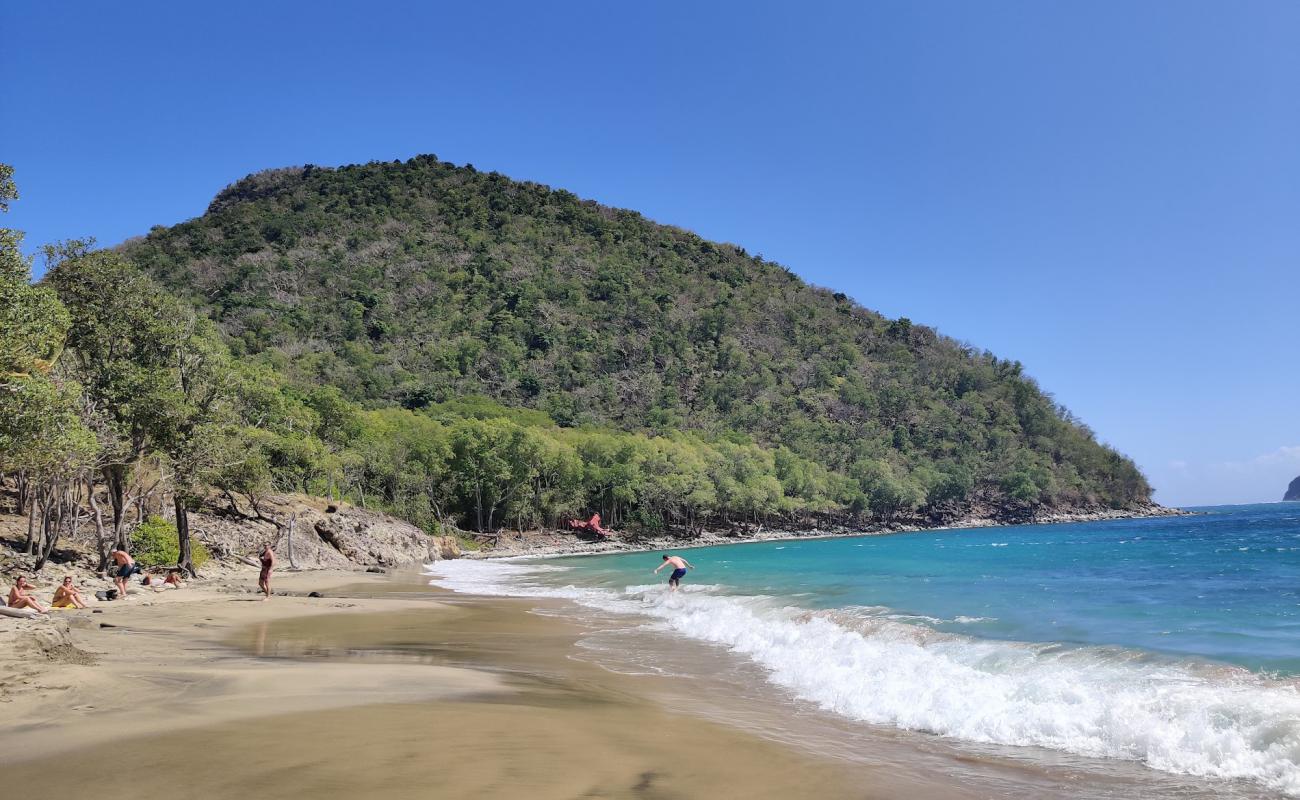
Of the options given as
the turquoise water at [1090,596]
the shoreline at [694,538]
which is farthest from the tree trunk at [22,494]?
the shoreline at [694,538]

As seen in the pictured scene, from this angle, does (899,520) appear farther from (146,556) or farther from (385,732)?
(385,732)

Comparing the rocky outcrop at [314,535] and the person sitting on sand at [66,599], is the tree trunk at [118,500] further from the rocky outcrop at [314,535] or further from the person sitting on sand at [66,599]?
the rocky outcrop at [314,535]

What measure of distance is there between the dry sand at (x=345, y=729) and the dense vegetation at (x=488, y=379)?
313 inches

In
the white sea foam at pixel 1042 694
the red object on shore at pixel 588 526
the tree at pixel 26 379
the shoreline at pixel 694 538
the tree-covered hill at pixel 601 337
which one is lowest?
the shoreline at pixel 694 538

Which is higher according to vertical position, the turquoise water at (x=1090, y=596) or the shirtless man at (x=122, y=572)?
the shirtless man at (x=122, y=572)

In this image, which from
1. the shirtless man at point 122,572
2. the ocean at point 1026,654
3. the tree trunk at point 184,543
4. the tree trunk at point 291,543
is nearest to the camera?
the ocean at point 1026,654

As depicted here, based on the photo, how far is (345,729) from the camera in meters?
7.09

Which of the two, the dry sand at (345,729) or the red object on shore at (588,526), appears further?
the red object on shore at (588,526)

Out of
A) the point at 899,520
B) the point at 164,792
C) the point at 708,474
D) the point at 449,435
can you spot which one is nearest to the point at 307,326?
the point at 449,435

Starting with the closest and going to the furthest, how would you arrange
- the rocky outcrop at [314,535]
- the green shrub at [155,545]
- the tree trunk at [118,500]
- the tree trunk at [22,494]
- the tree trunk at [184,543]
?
the tree trunk at [118,500] → the tree trunk at [22,494] → the tree trunk at [184,543] → the green shrub at [155,545] → the rocky outcrop at [314,535]

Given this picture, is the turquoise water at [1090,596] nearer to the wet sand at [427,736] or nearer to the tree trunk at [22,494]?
the wet sand at [427,736]

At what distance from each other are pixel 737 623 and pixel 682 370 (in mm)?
118136

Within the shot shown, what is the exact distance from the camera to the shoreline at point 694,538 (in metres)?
66.8

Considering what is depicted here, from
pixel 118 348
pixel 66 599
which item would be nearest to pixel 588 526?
pixel 118 348
